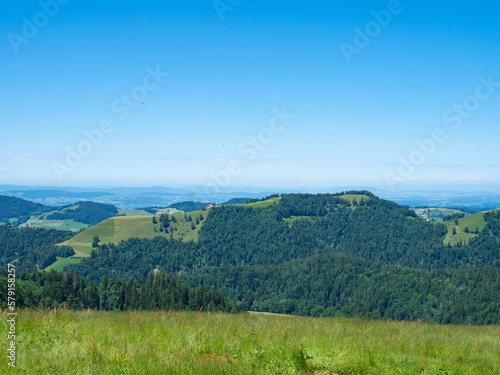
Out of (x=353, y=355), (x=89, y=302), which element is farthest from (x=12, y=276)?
(x=89, y=302)

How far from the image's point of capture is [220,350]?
10.0m

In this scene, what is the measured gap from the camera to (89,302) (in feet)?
315

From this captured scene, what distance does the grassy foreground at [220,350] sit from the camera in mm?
8438

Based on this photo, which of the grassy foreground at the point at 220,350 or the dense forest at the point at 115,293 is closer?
the grassy foreground at the point at 220,350

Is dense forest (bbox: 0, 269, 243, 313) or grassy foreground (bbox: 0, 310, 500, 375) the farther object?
dense forest (bbox: 0, 269, 243, 313)

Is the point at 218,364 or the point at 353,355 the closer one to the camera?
the point at 218,364

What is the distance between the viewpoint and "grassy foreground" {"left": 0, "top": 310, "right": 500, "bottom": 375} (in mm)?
8438

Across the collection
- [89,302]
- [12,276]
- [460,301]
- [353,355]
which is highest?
[12,276]

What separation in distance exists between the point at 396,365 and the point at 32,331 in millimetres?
10297

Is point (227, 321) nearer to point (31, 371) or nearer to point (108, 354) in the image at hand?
point (108, 354)

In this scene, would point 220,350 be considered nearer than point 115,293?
Yes

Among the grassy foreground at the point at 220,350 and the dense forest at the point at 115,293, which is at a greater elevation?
the grassy foreground at the point at 220,350

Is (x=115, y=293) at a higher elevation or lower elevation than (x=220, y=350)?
lower

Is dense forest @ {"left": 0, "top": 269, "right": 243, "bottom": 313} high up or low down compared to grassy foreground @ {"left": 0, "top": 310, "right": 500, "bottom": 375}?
down
